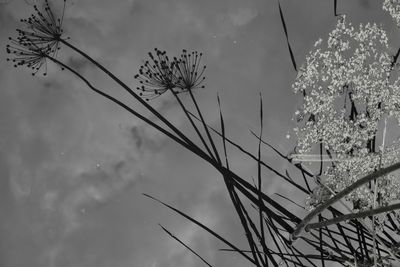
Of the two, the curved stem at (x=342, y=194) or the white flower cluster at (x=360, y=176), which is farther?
the white flower cluster at (x=360, y=176)

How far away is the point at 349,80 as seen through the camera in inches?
177

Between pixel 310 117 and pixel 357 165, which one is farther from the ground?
pixel 310 117

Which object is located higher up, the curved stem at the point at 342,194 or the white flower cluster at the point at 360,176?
the white flower cluster at the point at 360,176

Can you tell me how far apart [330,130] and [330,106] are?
0.97 ft

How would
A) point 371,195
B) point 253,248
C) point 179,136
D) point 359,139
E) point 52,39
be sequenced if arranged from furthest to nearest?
point 52,39 → point 359,139 → point 371,195 → point 179,136 → point 253,248

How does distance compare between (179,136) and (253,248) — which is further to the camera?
Answer: (179,136)

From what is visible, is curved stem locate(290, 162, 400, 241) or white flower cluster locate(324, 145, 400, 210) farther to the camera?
white flower cluster locate(324, 145, 400, 210)

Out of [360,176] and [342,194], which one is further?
[360,176]

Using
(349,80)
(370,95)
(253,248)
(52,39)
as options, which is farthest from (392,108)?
(52,39)

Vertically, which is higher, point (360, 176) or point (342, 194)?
point (360, 176)

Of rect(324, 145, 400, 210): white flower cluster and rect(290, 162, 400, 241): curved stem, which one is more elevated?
rect(324, 145, 400, 210): white flower cluster

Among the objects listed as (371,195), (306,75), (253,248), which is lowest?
(253,248)

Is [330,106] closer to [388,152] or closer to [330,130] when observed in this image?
[330,130]

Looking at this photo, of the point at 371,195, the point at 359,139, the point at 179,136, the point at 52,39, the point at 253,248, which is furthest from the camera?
the point at 52,39
